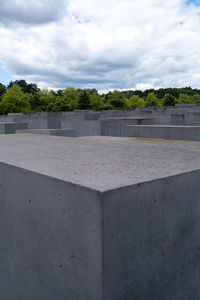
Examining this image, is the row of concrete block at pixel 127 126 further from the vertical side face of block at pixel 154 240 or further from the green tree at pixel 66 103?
the green tree at pixel 66 103

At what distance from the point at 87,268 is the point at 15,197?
3.41 ft

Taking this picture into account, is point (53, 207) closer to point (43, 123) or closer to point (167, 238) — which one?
point (167, 238)

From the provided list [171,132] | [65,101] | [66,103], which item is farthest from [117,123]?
[65,101]

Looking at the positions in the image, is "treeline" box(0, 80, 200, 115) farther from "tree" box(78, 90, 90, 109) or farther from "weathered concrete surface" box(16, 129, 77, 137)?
"weathered concrete surface" box(16, 129, 77, 137)

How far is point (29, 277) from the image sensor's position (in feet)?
7.97

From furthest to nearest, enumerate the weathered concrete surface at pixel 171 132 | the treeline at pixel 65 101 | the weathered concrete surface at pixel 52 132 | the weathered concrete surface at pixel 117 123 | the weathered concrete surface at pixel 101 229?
the treeline at pixel 65 101
the weathered concrete surface at pixel 117 123
the weathered concrete surface at pixel 52 132
the weathered concrete surface at pixel 171 132
the weathered concrete surface at pixel 101 229

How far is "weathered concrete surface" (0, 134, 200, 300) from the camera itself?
178cm

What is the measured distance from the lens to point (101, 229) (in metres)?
1.71

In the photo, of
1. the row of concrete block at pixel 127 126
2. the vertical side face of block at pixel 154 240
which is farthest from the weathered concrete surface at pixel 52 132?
the vertical side face of block at pixel 154 240

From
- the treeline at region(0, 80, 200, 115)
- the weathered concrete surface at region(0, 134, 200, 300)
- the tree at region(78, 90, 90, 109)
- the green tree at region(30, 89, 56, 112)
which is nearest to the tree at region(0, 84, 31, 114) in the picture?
the treeline at region(0, 80, 200, 115)

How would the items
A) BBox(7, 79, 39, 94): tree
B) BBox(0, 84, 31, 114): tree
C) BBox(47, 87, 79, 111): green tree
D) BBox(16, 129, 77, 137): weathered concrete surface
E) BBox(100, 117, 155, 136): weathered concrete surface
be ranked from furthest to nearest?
BBox(7, 79, 39, 94): tree → BBox(47, 87, 79, 111): green tree → BBox(0, 84, 31, 114): tree → BBox(100, 117, 155, 136): weathered concrete surface → BBox(16, 129, 77, 137): weathered concrete surface

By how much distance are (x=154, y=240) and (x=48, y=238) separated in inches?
30.7

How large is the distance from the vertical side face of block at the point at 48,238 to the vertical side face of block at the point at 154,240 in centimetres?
10

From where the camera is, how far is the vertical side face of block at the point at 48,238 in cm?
179
